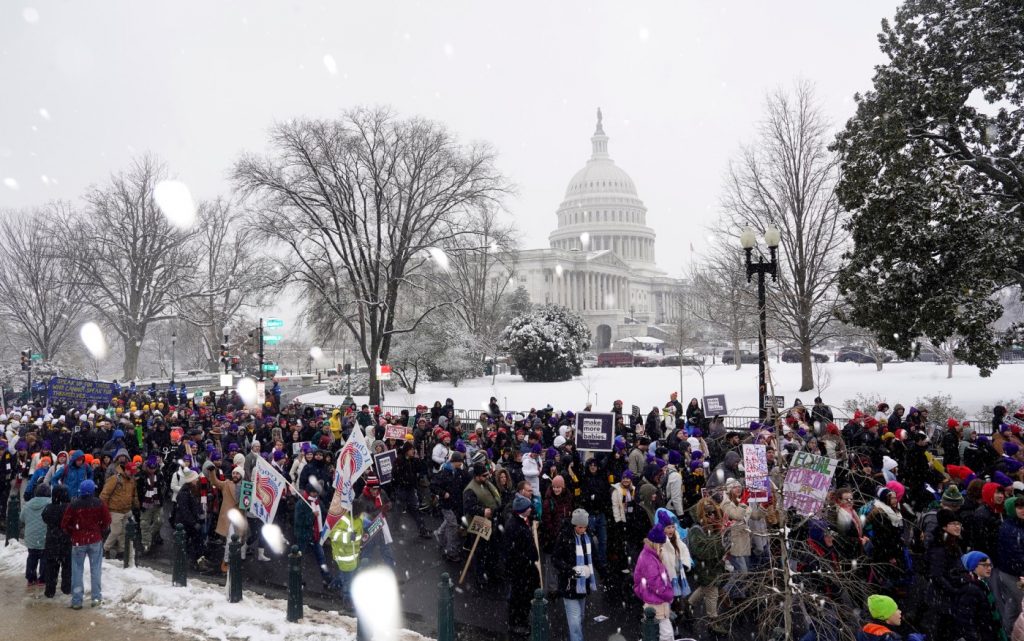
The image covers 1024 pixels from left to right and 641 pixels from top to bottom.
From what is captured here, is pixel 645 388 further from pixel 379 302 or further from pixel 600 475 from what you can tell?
pixel 600 475

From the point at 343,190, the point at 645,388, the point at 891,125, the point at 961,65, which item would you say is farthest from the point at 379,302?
the point at 961,65

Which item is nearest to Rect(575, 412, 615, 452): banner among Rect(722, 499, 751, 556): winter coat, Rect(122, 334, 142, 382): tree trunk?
Rect(722, 499, 751, 556): winter coat

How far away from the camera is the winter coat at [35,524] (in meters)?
9.98

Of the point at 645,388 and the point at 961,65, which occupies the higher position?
the point at 961,65

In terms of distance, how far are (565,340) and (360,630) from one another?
1325 inches

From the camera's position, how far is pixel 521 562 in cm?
777

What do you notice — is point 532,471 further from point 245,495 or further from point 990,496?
point 990,496

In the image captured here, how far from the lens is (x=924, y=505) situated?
10703mm

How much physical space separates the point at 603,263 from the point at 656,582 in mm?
103248

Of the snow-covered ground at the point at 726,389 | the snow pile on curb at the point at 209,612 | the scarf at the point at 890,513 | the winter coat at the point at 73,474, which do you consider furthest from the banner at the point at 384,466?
the snow-covered ground at the point at 726,389

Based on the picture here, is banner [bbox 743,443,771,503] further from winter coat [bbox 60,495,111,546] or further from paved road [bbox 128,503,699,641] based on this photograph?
winter coat [bbox 60,495,111,546]

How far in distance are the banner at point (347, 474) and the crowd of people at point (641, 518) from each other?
0.71ft

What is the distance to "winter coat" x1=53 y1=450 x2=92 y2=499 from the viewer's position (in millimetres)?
11422

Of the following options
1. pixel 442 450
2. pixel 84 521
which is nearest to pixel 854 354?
pixel 442 450
